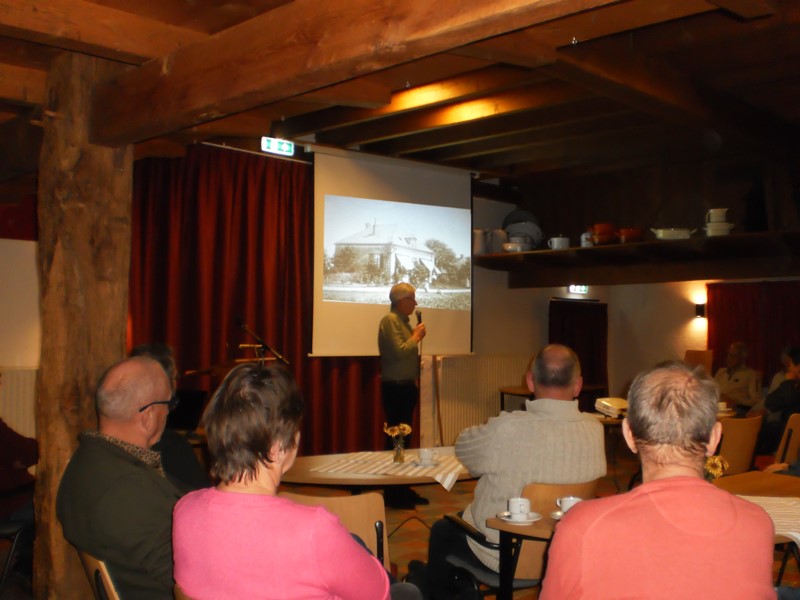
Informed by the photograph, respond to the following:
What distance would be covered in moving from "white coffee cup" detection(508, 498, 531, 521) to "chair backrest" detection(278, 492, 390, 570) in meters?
0.39

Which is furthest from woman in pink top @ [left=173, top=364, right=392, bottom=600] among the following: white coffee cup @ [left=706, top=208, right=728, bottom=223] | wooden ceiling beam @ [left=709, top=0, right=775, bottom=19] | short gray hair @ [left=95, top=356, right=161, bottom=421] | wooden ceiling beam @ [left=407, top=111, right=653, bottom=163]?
white coffee cup @ [left=706, top=208, right=728, bottom=223]

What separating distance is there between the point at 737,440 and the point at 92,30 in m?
3.92

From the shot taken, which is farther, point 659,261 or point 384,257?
point 659,261

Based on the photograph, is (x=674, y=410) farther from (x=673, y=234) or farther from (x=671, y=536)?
(x=673, y=234)

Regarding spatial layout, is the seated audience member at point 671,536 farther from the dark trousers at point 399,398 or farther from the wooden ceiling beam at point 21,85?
the dark trousers at point 399,398

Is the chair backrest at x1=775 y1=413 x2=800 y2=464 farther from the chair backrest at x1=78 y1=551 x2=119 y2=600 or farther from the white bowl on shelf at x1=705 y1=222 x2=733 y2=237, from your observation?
the chair backrest at x1=78 y1=551 x2=119 y2=600

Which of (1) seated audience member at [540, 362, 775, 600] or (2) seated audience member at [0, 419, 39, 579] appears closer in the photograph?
(1) seated audience member at [540, 362, 775, 600]

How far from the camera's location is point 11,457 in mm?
4227

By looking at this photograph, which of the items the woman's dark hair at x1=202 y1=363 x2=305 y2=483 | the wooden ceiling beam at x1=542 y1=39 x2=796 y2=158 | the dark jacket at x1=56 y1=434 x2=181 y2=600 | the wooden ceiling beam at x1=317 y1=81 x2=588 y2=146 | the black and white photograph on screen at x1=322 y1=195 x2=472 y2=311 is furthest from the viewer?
the black and white photograph on screen at x1=322 y1=195 x2=472 y2=311

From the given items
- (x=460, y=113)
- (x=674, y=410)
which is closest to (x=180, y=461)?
(x=674, y=410)

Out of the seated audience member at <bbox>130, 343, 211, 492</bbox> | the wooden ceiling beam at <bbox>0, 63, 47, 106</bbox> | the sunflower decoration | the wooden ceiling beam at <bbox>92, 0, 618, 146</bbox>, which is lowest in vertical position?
the seated audience member at <bbox>130, 343, 211, 492</bbox>

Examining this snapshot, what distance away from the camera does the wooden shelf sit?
6629 mm

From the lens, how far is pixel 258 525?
1472mm

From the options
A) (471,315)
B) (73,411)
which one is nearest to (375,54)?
(73,411)
